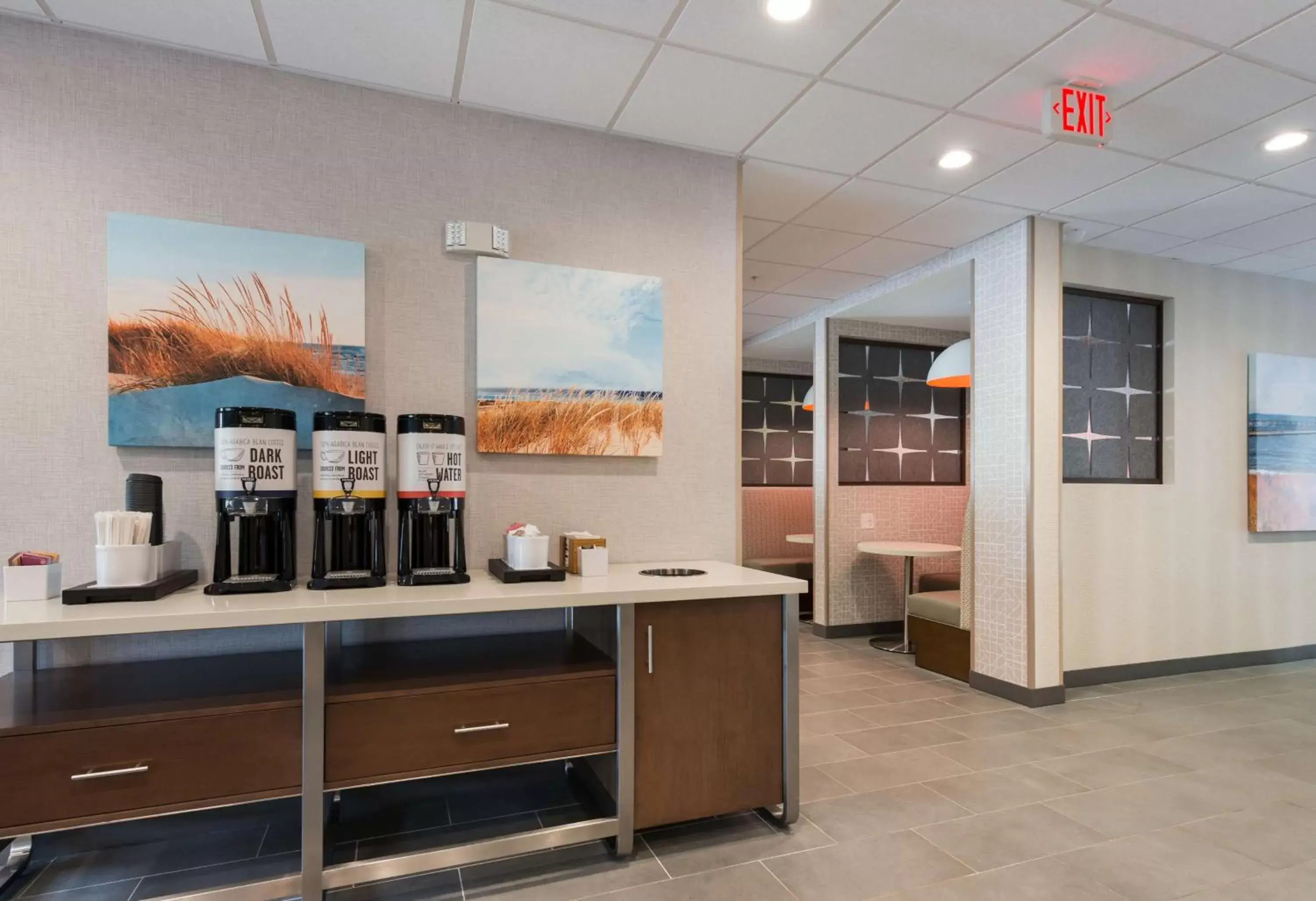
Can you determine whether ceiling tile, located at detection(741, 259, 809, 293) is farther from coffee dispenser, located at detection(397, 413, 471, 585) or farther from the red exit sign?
coffee dispenser, located at detection(397, 413, 471, 585)

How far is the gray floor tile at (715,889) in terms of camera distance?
2104mm

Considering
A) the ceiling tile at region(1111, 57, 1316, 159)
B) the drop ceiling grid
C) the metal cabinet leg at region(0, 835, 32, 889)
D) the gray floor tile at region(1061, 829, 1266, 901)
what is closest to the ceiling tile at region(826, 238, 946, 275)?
the drop ceiling grid

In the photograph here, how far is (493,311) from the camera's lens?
2818 mm

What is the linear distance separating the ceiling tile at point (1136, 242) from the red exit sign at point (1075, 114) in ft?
6.19

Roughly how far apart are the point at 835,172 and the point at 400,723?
306cm

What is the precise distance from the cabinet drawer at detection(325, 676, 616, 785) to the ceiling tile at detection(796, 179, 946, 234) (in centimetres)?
281

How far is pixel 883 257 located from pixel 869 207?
0.96 meters

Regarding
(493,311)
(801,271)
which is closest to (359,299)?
(493,311)

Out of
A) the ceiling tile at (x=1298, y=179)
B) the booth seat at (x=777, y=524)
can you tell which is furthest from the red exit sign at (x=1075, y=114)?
the booth seat at (x=777, y=524)

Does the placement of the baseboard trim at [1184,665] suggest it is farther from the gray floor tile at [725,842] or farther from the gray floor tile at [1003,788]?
the gray floor tile at [725,842]

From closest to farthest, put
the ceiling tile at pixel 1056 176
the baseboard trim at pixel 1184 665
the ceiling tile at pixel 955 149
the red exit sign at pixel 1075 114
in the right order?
the red exit sign at pixel 1075 114
the ceiling tile at pixel 955 149
the ceiling tile at pixel 1056 176
the baseboard trim at pixel 1184 665

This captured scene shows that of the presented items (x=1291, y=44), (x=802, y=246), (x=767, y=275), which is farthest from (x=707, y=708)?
(x=767, y=275)

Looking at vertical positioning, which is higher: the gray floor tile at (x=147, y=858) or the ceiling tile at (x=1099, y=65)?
the ceiling tile at (x=1099, y=65)

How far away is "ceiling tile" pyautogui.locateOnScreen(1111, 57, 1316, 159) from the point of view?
2.64 m
